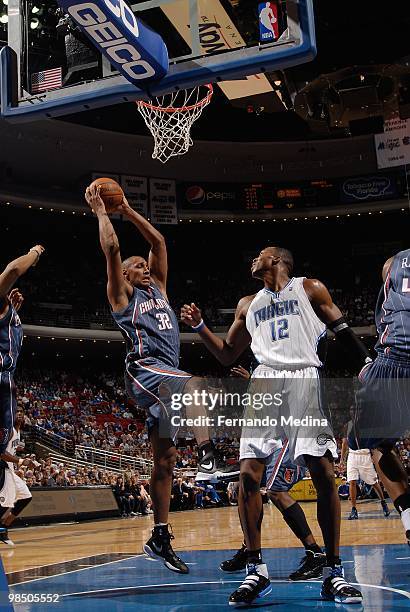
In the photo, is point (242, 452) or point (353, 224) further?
point (353, 224)

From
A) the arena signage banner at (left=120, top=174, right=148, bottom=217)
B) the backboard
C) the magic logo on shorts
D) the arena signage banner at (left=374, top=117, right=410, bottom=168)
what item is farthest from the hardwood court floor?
the arena signage banner at (left=120, top=174, right=148, bottom=217)

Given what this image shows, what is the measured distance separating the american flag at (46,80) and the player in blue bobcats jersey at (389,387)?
7.75ft

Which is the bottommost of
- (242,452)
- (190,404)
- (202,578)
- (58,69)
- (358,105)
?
(202,578)

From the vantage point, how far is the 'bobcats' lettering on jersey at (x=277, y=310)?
4.33 meters

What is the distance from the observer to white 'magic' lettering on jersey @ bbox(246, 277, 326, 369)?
4.25m

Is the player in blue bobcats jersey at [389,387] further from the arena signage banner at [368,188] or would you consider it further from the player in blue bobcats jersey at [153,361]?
the arena signage banner at [368,188]

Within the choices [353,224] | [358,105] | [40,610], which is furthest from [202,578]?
[353,224]

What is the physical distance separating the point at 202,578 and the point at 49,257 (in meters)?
17.4

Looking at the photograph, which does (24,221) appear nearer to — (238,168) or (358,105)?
(238,168)

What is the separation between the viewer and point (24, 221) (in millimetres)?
21547

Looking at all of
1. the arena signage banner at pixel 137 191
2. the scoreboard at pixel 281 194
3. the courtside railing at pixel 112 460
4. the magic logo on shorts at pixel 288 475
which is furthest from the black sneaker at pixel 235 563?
the scoreboard at pixel 281 194

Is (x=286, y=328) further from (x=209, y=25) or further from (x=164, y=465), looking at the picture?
(x=209, y=25)

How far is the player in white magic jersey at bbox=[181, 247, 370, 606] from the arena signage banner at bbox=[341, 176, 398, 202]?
17.9m

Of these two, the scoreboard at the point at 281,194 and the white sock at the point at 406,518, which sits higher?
the scoreboard at the point at 281,194
